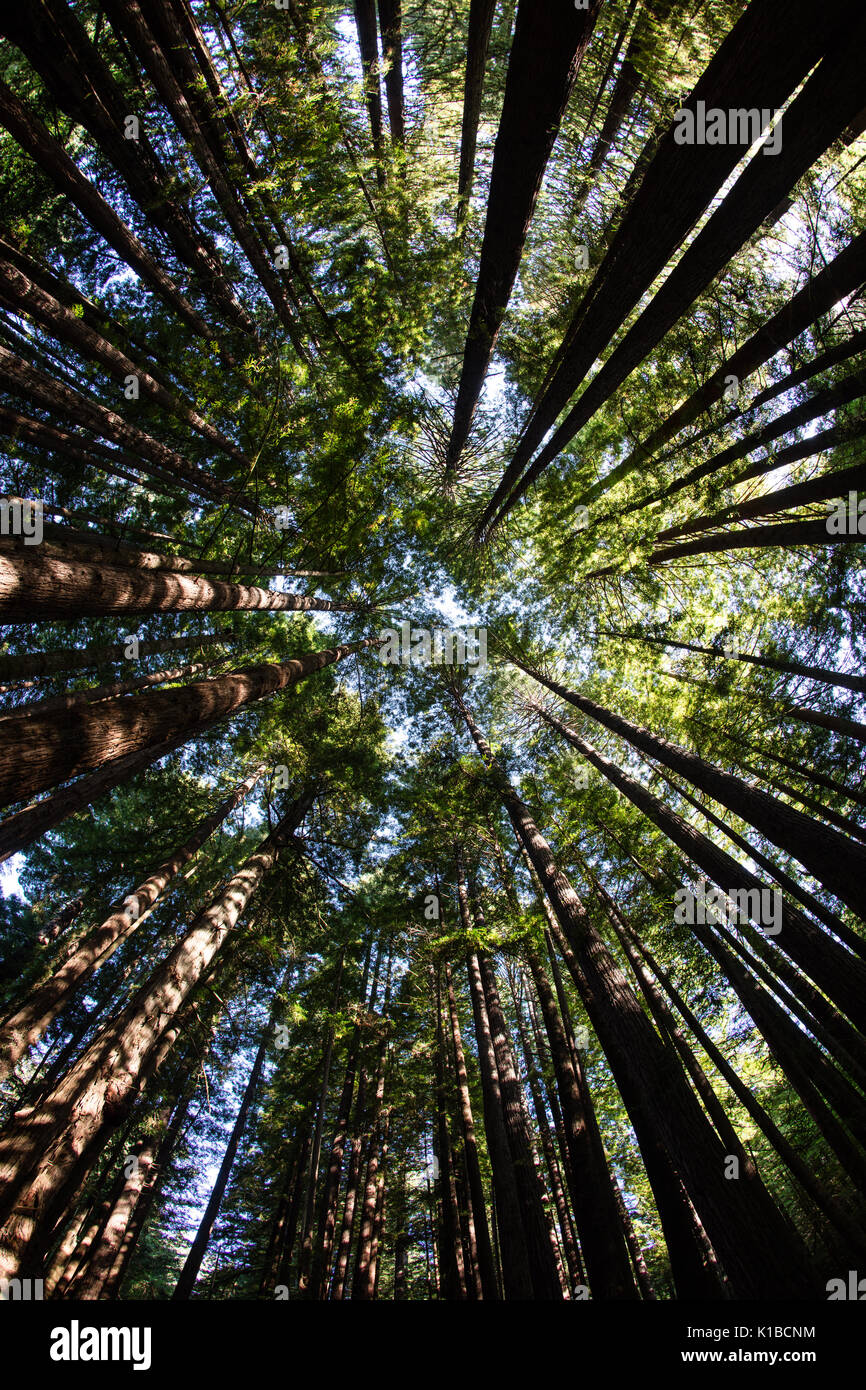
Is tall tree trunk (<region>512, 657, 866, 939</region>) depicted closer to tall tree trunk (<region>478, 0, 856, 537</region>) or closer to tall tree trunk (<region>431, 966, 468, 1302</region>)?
tall tree trunk (<region>478, 0, 856, 537</region>)

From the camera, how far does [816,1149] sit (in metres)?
6.78

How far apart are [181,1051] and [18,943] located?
810 cm

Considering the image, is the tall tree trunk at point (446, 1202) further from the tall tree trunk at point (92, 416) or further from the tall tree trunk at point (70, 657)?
the tall tree trunk at point (92, 416)

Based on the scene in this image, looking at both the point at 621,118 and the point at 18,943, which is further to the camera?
the point at 18,943

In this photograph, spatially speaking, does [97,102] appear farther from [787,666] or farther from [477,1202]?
[477,1202]

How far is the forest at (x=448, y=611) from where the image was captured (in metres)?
4.11

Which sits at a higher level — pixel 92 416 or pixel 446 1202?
pixel 92 416

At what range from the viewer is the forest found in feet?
13.5

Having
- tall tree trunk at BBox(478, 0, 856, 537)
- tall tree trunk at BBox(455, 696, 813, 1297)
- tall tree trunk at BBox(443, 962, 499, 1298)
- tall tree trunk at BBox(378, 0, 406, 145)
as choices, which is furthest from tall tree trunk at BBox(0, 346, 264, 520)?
tall tree trunk at BBox(443, 962, 499, 1298)

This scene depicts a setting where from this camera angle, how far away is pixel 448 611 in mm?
12945

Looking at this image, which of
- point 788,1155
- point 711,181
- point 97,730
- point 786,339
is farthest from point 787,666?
point 97,730

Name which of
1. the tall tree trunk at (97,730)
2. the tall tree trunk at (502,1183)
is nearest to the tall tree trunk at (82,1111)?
the tall tree trunk at (97,730)
